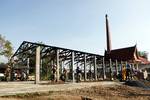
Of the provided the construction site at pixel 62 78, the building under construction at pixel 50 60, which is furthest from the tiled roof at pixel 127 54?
the building under construction at pixel 50 60

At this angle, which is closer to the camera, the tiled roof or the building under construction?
the building under construction

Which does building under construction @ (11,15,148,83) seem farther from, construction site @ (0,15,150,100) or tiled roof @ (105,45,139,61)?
tiled roof @ (105,45,139,61)

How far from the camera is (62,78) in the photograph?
2366cm

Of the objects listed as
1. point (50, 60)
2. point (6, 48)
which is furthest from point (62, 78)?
point (6, 48)

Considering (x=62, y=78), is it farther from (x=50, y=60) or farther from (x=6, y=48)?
(x=6, y=48)

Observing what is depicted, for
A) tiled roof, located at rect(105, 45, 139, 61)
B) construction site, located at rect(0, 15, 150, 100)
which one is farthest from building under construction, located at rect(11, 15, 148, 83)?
tiled roof, located at rect(105, 45, 139, 61)

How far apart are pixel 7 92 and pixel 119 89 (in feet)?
32.3

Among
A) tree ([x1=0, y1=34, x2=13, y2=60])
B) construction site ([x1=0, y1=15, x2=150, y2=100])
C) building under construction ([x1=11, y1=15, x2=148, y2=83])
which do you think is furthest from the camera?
tree ([x1=0, y1=34, x2=13, y2=60])

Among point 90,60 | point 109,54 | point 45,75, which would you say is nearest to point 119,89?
point 45,75

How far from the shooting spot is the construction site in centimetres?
1355

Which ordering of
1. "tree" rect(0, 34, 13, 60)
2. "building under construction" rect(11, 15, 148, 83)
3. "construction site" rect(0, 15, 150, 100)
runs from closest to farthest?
"construction site" rect(0, 15, 150, 100), "building under construction" rect(11, 15, 148, 83), "tree" rect(0, 34, 13, 60)

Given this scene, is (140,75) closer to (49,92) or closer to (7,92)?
(49,92)

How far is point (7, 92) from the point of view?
11.9 m

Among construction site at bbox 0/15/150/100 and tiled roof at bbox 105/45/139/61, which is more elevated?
tiled roof at bbox 105/45/139/61
